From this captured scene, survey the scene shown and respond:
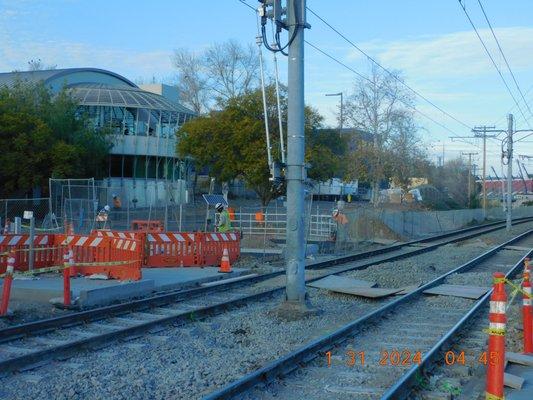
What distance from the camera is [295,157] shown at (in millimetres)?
13148

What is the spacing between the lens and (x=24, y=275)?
56.1 feet

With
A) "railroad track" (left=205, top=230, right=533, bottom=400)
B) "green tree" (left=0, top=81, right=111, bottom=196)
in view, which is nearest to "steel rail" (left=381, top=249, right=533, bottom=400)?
"railroad track" (left=205, top=230, right=533, bottom=400)

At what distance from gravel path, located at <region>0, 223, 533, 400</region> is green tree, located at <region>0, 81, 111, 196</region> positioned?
97.0 feet

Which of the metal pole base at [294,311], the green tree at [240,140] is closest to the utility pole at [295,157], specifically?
the metal pole base at [294,311]

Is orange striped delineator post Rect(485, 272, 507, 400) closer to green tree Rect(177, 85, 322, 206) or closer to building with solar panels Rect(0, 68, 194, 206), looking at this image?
green tree Rect(177, 85, 322, 206)

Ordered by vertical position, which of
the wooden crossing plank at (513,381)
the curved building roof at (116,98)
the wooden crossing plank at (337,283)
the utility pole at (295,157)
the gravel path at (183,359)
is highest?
the curved building roof at (116,98)

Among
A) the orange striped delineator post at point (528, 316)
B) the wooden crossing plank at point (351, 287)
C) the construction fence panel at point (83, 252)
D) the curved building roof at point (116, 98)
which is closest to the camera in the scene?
the orange striped delineator post at point (528, 316)

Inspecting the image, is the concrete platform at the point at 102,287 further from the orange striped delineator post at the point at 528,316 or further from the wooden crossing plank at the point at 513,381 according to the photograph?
the wooden crossing plank at the point at 513,381

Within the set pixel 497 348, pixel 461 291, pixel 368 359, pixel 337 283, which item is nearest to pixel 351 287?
pixel 337 283

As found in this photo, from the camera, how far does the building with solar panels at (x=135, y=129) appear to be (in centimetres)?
5194

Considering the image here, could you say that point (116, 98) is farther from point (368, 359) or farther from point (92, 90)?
point (368, 359)

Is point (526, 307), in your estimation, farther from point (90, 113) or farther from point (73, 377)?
point (90, 113)

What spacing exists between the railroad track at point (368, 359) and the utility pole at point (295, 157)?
5.05ft

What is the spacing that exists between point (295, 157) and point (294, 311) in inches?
111
